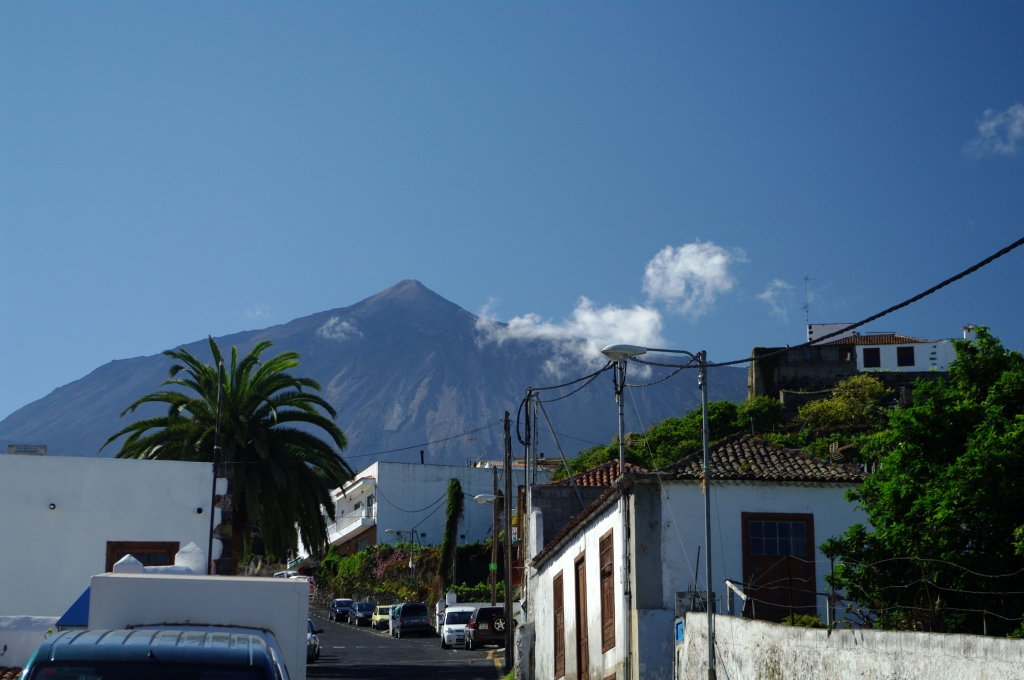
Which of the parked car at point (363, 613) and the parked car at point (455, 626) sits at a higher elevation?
the parked car at point (455, 626)

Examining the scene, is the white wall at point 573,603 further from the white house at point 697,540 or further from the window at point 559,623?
the window at point 559,623

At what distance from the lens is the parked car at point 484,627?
3916cm

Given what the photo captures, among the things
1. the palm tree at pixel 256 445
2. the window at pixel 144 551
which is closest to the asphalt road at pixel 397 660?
the palm tree at pixel 256 445

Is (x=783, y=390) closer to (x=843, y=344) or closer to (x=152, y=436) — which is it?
(x=843, y=344)

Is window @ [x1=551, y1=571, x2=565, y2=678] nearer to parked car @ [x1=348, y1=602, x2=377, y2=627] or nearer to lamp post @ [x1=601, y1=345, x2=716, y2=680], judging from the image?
lamp post @ [x1=601, y1=345, x2=716, y2=680]

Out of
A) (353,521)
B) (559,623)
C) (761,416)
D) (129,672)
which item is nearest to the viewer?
(129,672)

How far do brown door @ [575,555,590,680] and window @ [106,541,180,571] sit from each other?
29.6 ft

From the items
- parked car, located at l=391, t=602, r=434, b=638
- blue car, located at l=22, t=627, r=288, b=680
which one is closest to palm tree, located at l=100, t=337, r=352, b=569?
parked car, located at l=391, t=602, r=434, b=638

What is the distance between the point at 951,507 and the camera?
14281mm

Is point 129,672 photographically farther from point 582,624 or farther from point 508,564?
point 508,564

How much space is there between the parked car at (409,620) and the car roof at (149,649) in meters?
40.3

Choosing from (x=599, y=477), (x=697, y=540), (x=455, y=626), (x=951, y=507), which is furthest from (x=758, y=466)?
(x=455, y=626)

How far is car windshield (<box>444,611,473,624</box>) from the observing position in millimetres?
40938

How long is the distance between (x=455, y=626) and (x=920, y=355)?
50178 mm
